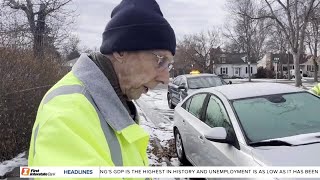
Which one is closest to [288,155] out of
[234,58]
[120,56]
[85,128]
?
[120,56]

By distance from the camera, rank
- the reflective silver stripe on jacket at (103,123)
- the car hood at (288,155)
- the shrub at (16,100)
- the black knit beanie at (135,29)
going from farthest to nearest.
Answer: the shrub at (16,100)
the car hood at (288,155)
the black knit beanie at (135,29)
the reflective silver stripe on jacket at (103,123)

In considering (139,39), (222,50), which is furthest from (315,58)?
(139,39)

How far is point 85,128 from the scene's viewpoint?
1.07m

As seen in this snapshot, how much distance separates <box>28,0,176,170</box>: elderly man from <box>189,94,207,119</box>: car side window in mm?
4292

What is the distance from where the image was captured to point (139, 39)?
1.42 m

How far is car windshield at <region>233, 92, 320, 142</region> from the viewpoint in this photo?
13.5ft

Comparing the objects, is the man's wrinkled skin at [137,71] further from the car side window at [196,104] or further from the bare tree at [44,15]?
the bare tree at [44,15]

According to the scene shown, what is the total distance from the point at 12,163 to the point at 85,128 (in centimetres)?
576

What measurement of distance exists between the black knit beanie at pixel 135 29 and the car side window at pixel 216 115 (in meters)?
3.06

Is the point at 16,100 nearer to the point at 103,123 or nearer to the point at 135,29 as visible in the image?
the point at 135,29

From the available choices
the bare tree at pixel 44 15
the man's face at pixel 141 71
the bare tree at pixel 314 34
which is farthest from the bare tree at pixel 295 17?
the man's face at pixel 141 71

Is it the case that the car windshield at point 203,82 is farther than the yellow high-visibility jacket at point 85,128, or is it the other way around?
the car windshield at point 203,82

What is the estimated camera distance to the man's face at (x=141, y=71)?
1.47 m

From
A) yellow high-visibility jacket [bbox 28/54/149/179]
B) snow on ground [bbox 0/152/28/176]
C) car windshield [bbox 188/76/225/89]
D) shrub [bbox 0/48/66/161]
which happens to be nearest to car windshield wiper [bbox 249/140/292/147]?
yellow high-visibility jacket [bbox 28/54/149/179]
